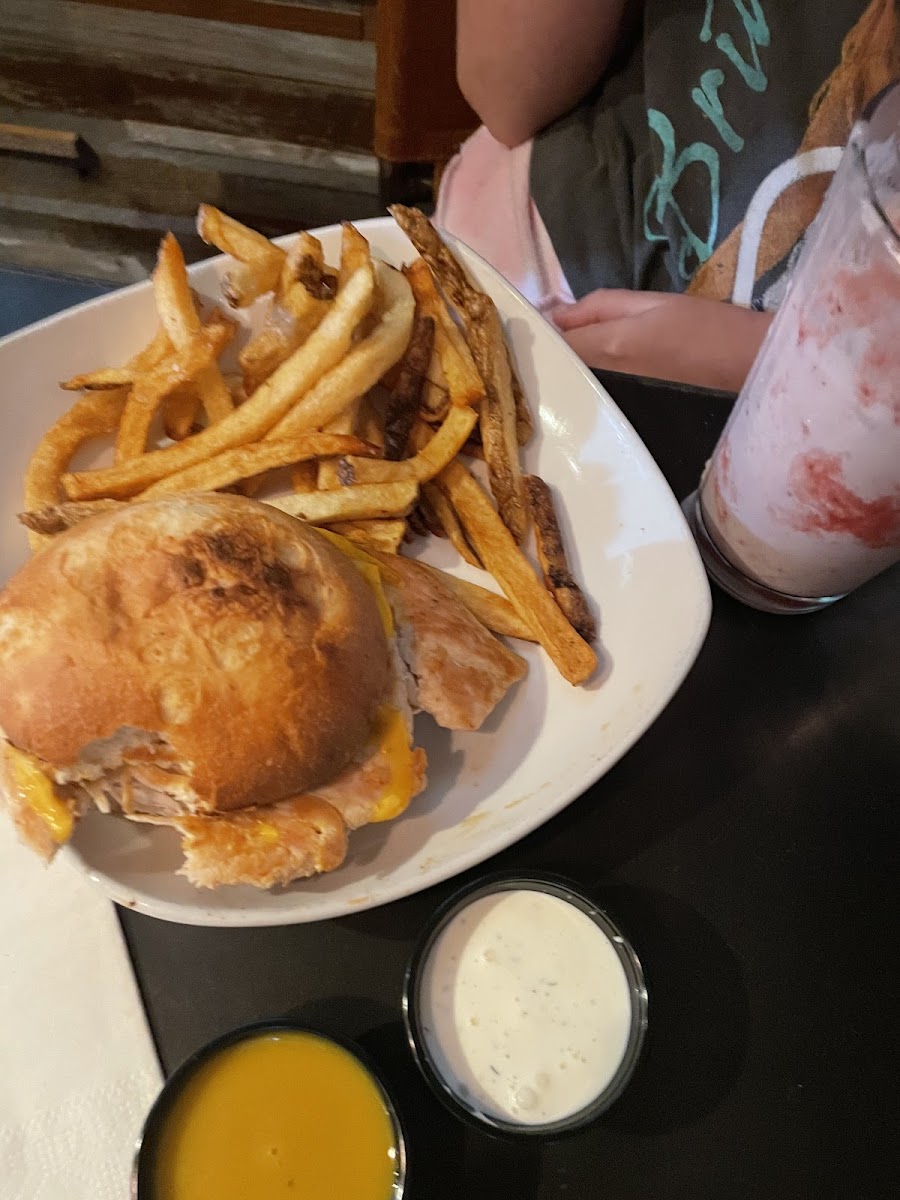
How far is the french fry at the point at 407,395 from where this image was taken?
133 cm

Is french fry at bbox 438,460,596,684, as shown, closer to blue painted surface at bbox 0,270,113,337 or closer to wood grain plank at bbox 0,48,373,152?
blue painted surface at bbox 0,270,113,337

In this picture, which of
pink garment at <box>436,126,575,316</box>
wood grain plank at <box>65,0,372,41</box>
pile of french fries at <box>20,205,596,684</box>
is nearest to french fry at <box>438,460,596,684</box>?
pile of french fries at <box>20,205,596,684</box>

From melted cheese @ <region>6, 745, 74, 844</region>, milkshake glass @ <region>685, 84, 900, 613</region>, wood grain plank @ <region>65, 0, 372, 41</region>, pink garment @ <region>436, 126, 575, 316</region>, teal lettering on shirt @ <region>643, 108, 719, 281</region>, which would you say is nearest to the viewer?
milkshake glass @ <region>685, 84, 900, 613</region>

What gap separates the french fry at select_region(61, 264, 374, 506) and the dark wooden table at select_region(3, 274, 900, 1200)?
60 centimetres

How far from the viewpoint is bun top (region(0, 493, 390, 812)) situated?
37.9 inches

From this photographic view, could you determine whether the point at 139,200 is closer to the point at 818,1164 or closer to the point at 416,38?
the point at 416,38

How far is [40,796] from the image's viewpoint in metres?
0.97

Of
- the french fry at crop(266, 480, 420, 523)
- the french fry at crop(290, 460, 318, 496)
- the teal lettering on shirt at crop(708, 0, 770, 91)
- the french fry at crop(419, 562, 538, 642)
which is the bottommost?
the french fry at crop(419, 562, 538, 642)

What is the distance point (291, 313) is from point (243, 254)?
0.12m

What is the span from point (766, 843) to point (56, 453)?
1.16 metres

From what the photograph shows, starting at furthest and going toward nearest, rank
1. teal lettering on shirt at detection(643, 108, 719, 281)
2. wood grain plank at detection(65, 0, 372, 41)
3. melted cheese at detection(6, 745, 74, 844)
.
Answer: wood grain plank at detection(65, 0, 372, 41)
teal lettering on shirt at detection(643, 108, 719, 281)
melted cheese at detection(6, 745, 74, 844)

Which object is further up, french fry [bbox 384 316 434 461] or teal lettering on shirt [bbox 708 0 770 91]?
teal lettering on shirt [bbox 708 0 770 91]

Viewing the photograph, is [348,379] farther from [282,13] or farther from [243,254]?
[282,13]

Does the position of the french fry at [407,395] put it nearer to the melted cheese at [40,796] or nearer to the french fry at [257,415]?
the french fry at [257,415]
